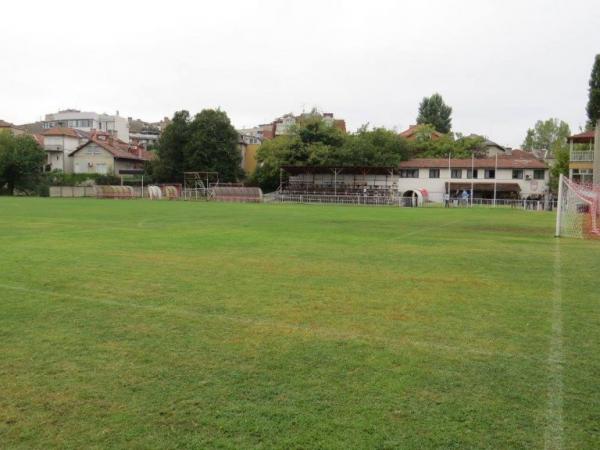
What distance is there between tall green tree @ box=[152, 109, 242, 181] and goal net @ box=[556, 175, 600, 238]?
50560mm

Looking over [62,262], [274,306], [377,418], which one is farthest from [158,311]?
[62,262]

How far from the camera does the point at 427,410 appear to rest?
4328 millimetres

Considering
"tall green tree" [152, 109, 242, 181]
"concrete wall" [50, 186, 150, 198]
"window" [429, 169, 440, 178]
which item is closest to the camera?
"window" [429, 169, 440, 178]

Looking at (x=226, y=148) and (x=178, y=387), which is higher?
(x=226, y=148)

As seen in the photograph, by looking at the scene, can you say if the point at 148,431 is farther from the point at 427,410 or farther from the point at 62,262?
the point at 62,262

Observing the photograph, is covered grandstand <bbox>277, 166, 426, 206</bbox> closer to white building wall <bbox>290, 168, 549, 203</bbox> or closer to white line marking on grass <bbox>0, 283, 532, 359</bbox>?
white building wall <bbox>290, 168, 549, 203</bbox>

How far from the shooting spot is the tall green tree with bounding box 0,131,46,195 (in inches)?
2825

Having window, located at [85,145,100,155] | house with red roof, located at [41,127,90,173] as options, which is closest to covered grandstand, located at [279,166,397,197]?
window, located at [85,145,100,155]

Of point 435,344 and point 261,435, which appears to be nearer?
point 261,435

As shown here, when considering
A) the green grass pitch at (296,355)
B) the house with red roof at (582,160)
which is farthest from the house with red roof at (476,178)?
the green grass pitch at (296,355)

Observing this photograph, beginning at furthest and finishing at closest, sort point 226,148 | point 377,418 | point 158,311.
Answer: point 226,148 < point 158,311 < point 377,418

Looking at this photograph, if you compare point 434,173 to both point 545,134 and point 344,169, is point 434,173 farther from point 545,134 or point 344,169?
point 545,134

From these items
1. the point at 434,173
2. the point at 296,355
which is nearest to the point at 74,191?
the point at 434,173

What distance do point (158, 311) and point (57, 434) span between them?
353 cm
